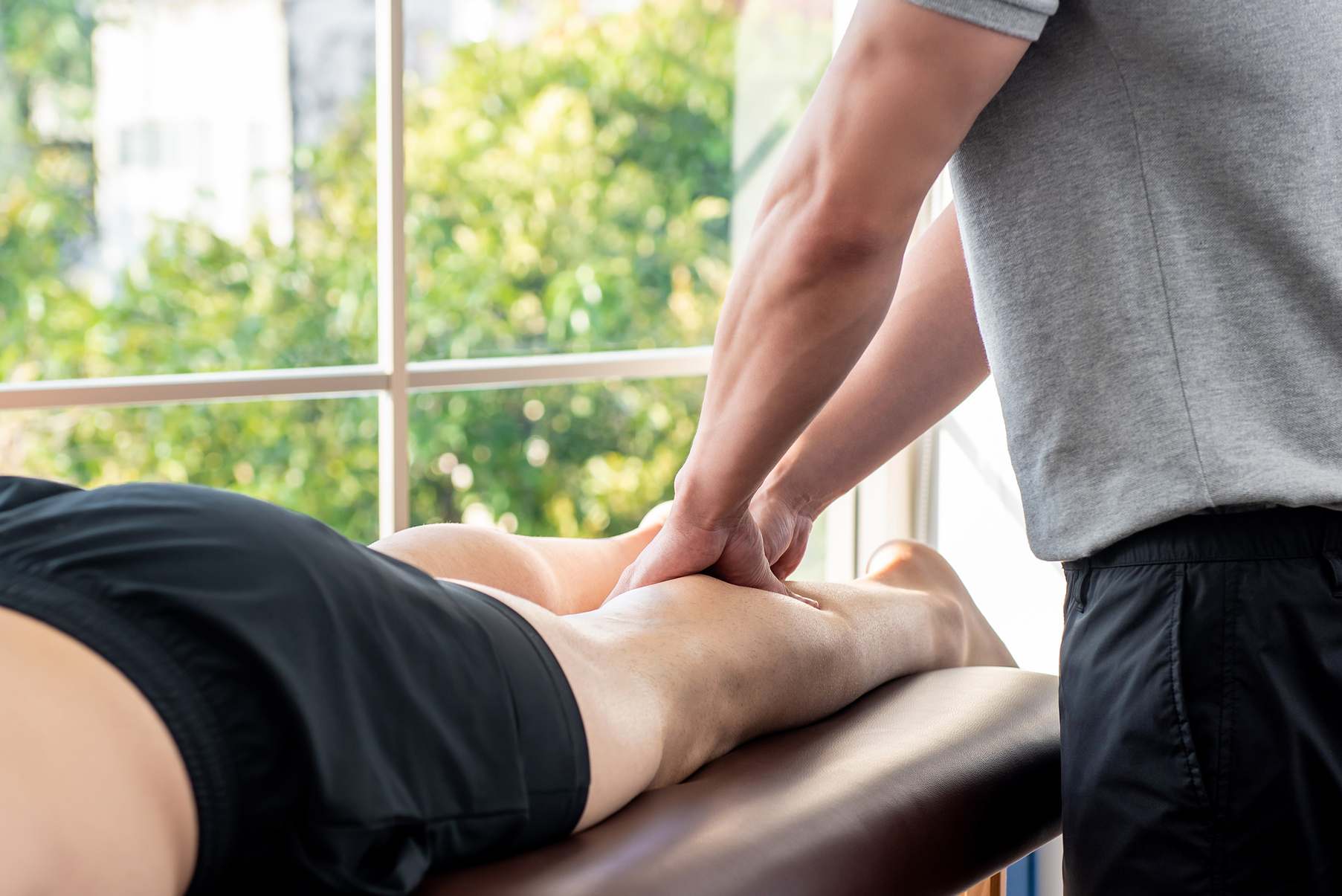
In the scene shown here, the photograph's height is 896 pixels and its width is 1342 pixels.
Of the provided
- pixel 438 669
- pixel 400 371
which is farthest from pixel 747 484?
pixel 400 371

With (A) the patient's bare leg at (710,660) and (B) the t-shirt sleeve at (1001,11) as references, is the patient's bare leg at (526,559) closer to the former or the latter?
(A) the patient's bare leg at (710,660)

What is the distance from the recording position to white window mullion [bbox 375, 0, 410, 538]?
7.15ft

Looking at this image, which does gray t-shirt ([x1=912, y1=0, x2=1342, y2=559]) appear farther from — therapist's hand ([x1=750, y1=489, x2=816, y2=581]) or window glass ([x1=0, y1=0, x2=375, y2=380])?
window glass ([x1=0, y1=0, x2=375, y2=380])

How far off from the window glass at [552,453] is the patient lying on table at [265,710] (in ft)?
8.21

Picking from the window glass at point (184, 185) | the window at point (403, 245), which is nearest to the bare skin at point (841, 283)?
the window at point (403, 245)

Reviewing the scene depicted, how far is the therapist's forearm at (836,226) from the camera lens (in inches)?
32.6

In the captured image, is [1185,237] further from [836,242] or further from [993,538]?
[993,538]

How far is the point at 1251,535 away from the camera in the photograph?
32.5 inches

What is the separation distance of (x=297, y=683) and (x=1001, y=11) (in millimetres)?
662

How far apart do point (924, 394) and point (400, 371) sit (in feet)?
4.16

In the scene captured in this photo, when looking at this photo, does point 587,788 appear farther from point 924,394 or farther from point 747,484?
point 924,394

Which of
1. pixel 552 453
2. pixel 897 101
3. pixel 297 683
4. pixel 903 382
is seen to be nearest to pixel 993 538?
pixel 903 382

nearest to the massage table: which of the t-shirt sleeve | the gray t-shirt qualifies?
the gray t-shirt

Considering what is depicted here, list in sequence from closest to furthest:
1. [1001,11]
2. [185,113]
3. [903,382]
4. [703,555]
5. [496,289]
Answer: [1001,11]
[703,555]
[903,382]
[185,113]
[496,289]
